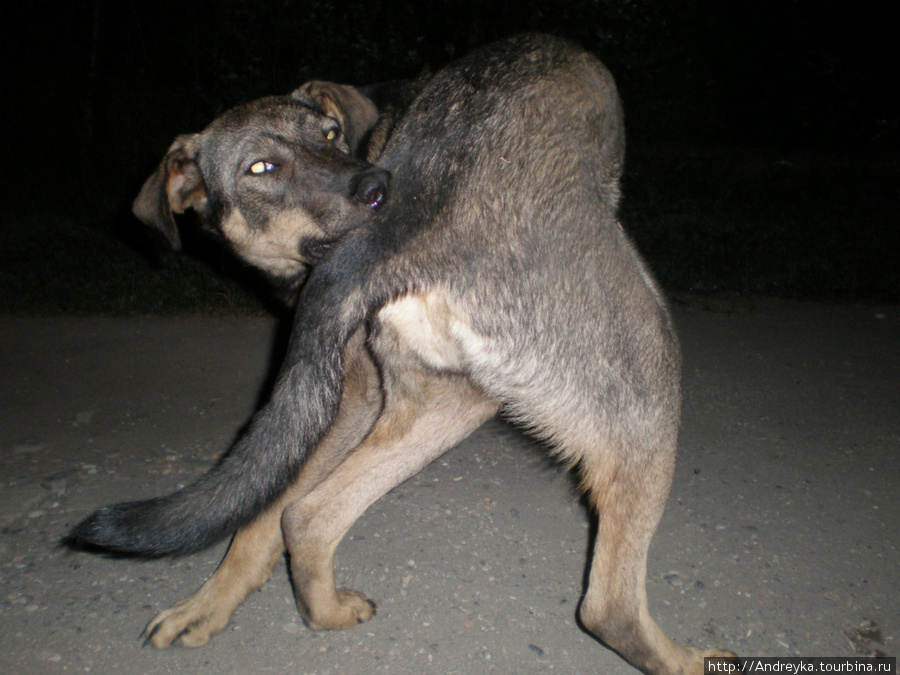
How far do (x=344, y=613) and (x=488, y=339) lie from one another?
1.24 metres

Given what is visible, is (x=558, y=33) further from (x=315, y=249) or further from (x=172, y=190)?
(x=315, y=249)

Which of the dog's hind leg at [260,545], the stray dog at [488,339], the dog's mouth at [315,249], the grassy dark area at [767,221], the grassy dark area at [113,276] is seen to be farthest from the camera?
the grassy dark area at [767,221]

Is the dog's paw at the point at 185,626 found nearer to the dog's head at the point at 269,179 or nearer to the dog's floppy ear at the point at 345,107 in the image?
the dog's head at the point at 269,179

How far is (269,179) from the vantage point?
10.4 feet

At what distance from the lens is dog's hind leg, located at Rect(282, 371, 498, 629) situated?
226cm

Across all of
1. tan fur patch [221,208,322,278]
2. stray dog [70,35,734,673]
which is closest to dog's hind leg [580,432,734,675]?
stray dog [70,35,734,673]

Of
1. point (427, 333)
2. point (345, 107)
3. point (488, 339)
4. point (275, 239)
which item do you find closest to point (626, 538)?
point (488, 339)

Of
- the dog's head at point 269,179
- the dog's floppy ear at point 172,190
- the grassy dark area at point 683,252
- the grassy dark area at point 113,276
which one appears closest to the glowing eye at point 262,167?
the dog's head at point 269,179

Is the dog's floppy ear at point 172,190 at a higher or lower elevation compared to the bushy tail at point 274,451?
higher

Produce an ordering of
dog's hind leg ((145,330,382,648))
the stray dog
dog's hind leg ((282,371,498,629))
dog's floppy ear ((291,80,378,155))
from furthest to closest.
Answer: dog's floppy ear ((291,80,378,155)), dog's hind leg ((145,330,382,648)), dog's hind leg ((282,371,498,629)), the stray dog

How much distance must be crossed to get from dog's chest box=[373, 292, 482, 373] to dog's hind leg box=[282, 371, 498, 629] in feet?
0.38

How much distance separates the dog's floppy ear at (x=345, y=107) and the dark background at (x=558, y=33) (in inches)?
90.0

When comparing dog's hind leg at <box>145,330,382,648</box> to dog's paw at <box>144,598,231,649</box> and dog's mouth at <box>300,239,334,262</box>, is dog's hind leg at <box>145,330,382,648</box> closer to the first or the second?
dog's paw at <box>144,598,231,649</box>

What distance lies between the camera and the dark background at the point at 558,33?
21.8 feet
